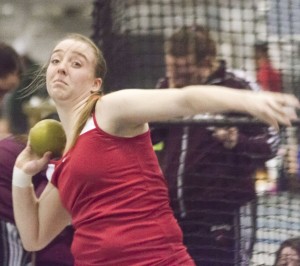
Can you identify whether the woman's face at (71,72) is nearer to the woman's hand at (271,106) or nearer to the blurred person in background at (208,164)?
the woman's hand at (271,106)

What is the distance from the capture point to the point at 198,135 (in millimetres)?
3398

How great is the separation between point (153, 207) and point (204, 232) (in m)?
1.10

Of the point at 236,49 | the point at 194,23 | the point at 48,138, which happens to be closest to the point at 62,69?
the point at 48,138

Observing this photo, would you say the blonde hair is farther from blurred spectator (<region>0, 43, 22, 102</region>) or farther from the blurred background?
the blurred background

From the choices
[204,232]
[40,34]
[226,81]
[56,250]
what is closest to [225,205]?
[204,232]

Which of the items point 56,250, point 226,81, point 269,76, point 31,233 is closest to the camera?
point 31,233

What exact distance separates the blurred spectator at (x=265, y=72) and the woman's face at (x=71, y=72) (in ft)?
3.91

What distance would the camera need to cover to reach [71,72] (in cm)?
248

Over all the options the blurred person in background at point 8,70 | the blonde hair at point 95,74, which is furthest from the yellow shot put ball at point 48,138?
the blurred person in background at point 8,70

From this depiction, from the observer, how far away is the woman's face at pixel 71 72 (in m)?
2.46

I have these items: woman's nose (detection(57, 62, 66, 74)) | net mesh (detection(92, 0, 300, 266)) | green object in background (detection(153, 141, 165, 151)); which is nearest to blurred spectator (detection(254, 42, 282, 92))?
net mesh (detection(92, 0, 300, 266))

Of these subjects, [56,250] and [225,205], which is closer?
[56,250]

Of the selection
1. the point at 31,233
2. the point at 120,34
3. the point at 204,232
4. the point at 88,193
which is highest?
the point at 120,34

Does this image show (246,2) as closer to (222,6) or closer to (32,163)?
(222,6)
